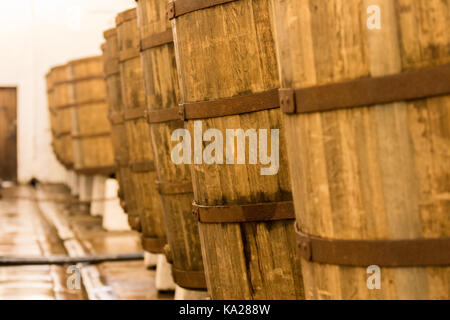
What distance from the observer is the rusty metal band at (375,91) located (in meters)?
1.94

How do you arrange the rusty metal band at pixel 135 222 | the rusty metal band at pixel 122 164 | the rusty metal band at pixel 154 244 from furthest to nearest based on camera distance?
1. the rusty metal band at pixel 122 164
2. the rusty metal band at pixel 135 222
3. the rusty metal band at pixel 154 244

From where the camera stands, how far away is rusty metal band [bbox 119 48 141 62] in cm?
534

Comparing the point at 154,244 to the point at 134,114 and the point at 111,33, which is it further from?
the point at 111,33

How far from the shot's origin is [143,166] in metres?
5.36

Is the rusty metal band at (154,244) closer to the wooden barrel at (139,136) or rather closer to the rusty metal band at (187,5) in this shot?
the wooden barrel at (139,136)

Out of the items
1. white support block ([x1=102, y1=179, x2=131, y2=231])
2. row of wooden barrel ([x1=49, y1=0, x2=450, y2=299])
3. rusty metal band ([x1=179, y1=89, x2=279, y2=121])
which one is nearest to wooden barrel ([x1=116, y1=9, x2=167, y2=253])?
rusty metal band ([x1=179, y1=89, x2=279, y2=121])

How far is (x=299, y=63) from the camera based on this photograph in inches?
84.7

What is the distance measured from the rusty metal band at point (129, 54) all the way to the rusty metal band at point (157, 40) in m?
1.24

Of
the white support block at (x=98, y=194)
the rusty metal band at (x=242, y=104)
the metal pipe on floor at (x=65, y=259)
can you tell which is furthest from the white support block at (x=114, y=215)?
the rusty metal band at (x=242, y=104)

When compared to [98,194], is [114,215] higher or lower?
lower

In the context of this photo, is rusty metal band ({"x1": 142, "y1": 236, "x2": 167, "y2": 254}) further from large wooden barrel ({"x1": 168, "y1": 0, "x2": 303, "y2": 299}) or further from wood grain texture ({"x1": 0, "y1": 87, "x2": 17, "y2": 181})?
wood grain texture ({"x1": 0, "y1": 87, "x2": 17, "y2": 181})

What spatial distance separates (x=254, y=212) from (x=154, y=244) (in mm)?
2294

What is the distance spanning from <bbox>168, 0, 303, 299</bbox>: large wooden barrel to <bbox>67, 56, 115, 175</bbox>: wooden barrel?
6570 mm

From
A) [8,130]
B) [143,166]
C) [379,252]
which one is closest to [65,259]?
[143,166]
